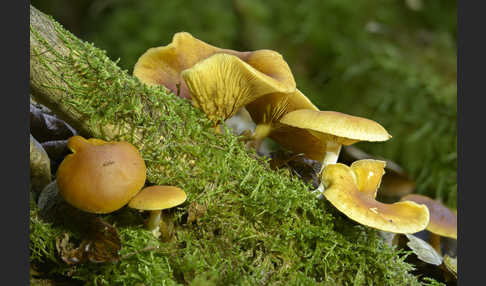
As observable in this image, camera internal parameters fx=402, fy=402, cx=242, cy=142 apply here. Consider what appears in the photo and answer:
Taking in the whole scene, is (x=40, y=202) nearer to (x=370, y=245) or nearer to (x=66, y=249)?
(x=66, y=249)

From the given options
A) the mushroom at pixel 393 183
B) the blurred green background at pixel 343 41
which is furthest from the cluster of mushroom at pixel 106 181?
the blurred green background at pixel 343 41

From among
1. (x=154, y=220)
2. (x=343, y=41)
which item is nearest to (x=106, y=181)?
(x=154, y=220)

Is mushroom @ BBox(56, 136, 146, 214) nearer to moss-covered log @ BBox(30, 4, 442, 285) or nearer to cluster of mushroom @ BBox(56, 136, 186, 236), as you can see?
cluster of mushroom @ BBox(56, 136, 186, 236)

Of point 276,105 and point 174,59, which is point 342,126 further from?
point 174,59

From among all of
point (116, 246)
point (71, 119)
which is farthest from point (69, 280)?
point (71, 119)

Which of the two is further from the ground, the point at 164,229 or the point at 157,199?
the point at 157,199

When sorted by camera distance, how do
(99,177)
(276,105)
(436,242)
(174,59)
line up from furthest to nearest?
1. (436,242)
2. (174,59)
3. (276,105)
4. (99,177)
